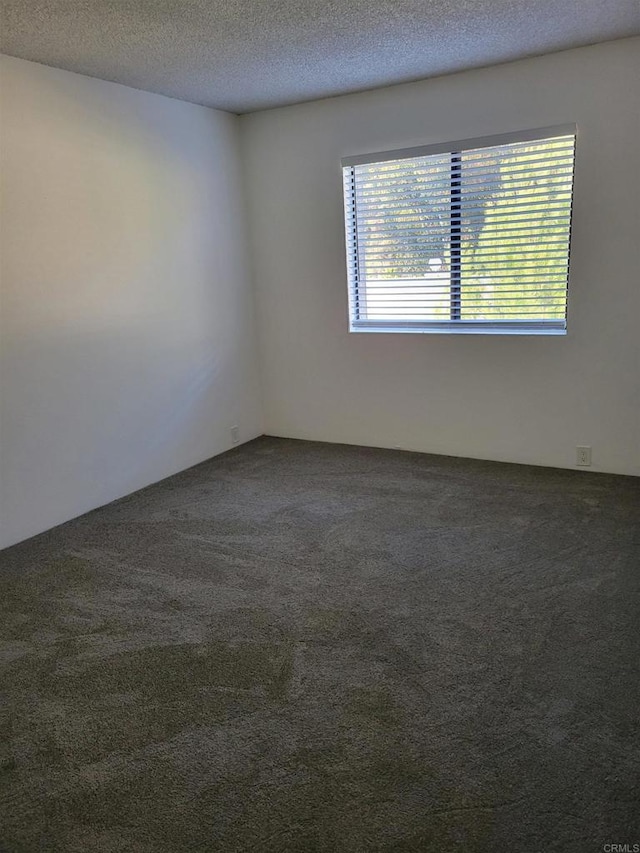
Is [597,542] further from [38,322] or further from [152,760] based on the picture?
[38,322]

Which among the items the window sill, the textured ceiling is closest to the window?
the window sill

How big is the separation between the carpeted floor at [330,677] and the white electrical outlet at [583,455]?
1.01 feet

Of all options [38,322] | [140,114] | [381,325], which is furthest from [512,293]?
[38,322]

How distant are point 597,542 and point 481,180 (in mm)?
2373

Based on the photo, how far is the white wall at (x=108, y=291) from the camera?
335 cm

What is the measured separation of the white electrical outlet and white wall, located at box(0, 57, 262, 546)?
2.60m

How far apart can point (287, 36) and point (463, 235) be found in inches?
67.3

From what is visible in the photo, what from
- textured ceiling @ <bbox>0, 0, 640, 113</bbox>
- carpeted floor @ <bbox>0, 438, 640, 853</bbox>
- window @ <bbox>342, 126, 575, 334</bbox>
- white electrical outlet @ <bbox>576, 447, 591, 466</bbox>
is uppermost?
textured ceiling @ <bbox>0, 0, 640, 113</bbox>

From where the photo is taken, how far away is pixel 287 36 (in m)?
3.02

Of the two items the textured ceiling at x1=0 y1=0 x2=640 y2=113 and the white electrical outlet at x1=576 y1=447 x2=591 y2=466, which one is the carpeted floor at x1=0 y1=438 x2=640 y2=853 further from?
the textured ceiling at x1=0 y1=0 x2=640 y2=113

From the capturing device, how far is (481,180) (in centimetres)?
401

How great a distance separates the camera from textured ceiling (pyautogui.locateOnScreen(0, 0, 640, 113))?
267 centimetres

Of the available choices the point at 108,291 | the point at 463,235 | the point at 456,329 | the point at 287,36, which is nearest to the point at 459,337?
the point at 456,329

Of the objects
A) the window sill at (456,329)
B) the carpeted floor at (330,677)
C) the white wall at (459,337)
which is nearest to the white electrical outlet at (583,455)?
the white wall at (459,337)
